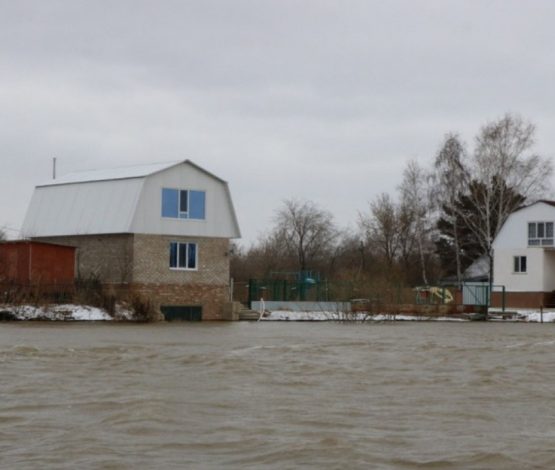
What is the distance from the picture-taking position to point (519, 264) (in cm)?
Result: 6281

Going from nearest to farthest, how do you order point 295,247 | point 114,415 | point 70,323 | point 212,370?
point 114,415 → point 212,370 → point 70,323 → point 295,247

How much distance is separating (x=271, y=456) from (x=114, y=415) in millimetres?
3335

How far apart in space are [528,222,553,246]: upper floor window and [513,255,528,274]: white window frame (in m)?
0.91

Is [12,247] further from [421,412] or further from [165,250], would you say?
[421,412]

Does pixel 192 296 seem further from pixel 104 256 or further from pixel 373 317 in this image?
pixel 373 317

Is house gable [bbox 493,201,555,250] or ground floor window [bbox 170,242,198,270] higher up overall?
house gable [bbox 493,201,555,250]

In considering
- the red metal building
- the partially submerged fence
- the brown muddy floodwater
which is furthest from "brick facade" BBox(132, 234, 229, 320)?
the brown muddy floodwater

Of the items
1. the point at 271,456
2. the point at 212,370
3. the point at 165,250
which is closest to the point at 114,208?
the point at 165,250

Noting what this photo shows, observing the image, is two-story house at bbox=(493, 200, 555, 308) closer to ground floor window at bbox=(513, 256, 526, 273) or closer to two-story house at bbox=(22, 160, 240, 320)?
ground floor window at bbox=(513, 256, 526, 273)

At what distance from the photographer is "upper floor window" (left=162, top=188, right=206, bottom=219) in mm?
49719

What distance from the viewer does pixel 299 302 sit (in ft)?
177

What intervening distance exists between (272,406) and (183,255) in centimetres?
3382

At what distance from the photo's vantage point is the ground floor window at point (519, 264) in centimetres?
6264

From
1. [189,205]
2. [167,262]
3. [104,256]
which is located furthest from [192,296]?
[104,256]
